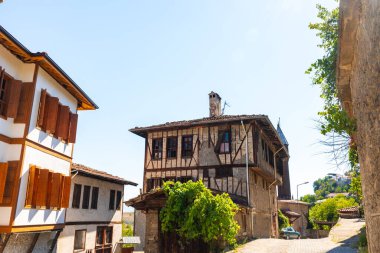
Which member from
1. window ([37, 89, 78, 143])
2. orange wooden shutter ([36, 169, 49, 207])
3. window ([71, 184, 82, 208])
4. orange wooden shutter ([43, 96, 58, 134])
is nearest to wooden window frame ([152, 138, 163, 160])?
window ([71, 184, 82, 208])

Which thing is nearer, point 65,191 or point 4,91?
point 4,91

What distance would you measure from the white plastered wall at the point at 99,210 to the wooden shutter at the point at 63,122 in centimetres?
393

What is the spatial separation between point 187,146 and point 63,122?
34.1 ft

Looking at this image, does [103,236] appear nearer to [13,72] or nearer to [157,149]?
[157,149]

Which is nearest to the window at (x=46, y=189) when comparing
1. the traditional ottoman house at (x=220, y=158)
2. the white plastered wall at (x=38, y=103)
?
the white plastered wall at (x=38, y=103)

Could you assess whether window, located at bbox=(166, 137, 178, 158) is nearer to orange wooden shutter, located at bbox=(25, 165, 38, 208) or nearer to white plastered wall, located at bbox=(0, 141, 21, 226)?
orange wooden shutter, located at bbox=(25, 165, 38, 208)

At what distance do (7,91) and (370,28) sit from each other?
1079 centimetres

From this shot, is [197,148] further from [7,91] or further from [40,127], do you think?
[7,91]

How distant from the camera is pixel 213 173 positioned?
20375mm

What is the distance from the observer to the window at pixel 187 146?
70.7 ft

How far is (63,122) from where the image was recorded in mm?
12961

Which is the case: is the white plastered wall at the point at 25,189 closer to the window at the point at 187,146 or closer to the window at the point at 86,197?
the window at the point at 86,197

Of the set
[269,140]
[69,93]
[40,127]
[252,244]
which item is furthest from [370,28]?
[269,140]

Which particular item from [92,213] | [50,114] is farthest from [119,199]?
[50,114]
